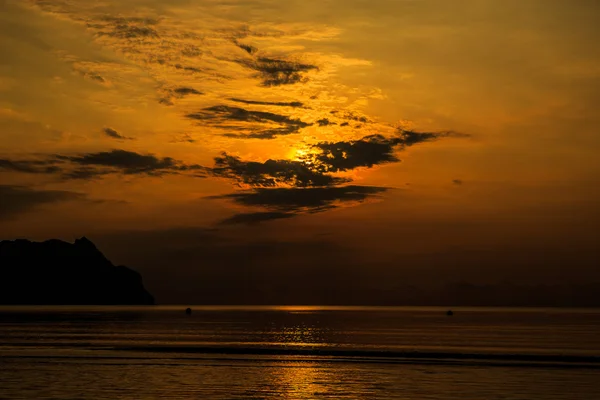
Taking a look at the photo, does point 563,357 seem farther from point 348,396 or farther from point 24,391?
point 24,391

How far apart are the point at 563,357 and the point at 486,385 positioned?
29421mm

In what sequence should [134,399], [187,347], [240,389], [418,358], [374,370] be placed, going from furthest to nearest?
[187,347] < [418,358] < [374,370] < [240,389] < [134,399]

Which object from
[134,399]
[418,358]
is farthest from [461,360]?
[134,399]

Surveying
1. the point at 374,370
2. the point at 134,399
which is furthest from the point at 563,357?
the point at 134,399

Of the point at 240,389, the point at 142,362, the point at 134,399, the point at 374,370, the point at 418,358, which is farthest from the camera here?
the point at 418,358

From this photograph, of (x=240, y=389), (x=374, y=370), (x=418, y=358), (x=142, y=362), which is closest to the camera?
(x=240, y=389)

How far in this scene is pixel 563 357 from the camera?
82.4 m

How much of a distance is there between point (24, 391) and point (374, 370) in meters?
30.8

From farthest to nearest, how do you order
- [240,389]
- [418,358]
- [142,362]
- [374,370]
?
[418,358], [142,362], [374,370], [240,389]

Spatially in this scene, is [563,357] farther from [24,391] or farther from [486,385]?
[24,391]

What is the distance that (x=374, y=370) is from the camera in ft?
226

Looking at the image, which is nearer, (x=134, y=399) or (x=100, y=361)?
(x=134, y=399)

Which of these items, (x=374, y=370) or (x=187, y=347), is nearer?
(x=374, y=370)

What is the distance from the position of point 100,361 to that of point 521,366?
4054 cm
